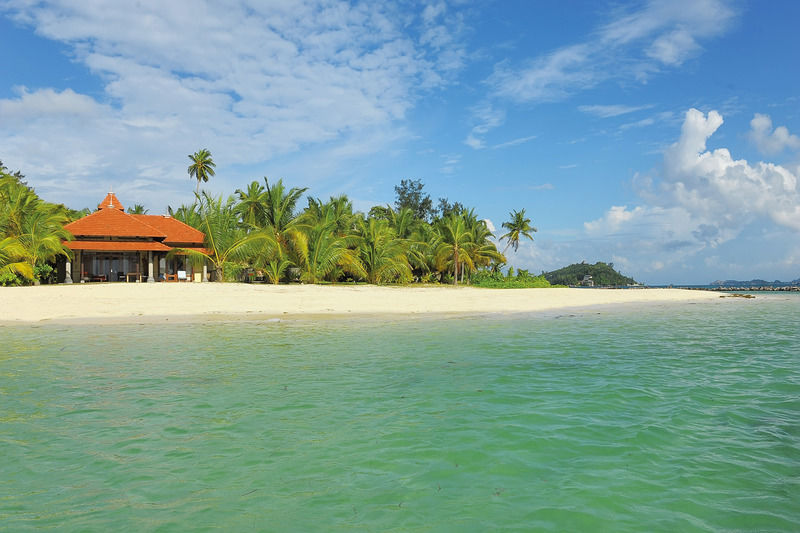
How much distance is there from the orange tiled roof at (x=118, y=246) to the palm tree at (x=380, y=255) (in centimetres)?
1145

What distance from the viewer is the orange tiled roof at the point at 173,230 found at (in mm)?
31609

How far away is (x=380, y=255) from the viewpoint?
3050cm

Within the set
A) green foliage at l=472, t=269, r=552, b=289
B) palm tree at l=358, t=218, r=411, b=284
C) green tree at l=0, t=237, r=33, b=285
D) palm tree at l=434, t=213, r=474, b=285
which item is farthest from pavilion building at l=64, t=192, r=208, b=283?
green foliage at l=472, t=269, r=552, b=289

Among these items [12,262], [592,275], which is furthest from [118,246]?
[592,275]

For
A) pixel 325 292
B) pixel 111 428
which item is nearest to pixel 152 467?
pixel 111 428

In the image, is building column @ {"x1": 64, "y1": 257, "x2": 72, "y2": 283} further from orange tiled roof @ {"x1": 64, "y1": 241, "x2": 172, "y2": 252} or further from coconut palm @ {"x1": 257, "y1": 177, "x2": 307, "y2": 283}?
coconut palm @ {"x1": 257, "y1": 177, "x2": 307, "y2": 283}

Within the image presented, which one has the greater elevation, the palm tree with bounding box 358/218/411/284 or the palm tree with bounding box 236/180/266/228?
the palm tree with bounding box 236/180/266/228

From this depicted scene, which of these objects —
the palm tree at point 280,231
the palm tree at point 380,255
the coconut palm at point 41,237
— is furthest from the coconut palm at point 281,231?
the coconut palm at point 41,237

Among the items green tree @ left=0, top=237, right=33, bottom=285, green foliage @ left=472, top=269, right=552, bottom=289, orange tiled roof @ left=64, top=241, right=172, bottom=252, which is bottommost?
green foliage @ left=472, top=269, right=552, bottom=289

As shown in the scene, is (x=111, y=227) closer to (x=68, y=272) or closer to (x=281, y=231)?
(x=68, y=272)

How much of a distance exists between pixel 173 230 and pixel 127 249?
4546 mm

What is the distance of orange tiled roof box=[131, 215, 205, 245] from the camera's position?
31.6m

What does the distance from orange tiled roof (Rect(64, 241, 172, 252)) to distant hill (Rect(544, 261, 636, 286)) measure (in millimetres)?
75577

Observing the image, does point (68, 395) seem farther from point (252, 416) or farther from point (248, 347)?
point (248, 347)
